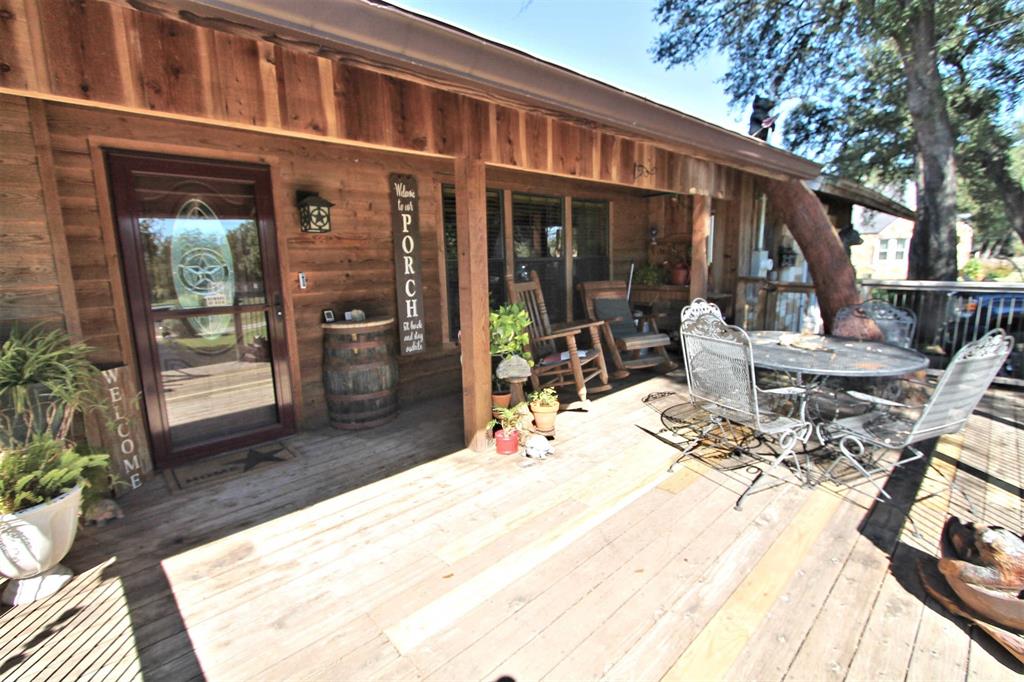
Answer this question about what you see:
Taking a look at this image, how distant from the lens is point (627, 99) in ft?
8.27

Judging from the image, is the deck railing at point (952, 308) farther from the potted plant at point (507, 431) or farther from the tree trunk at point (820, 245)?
the potted plant at point (507, 431)

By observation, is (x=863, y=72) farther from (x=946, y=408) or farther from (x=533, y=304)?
(x=946, y=408)

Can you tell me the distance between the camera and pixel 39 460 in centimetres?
200

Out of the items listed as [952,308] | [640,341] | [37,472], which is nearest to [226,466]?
[37,472]

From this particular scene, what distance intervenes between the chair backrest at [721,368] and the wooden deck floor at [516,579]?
Answer: 438 mm

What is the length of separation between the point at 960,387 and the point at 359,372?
137 inches

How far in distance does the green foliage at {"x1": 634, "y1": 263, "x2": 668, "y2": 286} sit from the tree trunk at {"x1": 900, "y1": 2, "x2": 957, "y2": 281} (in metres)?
4.12

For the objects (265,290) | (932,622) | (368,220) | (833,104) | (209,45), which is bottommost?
(932,622)

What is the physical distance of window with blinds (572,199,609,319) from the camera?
5.70m

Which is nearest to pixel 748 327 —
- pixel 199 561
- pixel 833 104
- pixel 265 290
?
pixel 265 290

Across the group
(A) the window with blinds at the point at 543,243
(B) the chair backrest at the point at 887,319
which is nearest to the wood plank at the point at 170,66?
(A) the window with blinds at the point at 543,243

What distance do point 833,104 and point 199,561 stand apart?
46.6ft

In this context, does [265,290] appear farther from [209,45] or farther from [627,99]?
[627,99]

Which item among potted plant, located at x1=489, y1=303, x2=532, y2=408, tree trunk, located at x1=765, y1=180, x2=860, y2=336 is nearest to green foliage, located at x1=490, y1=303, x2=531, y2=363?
potted plant, located at x1=489, y1=303, x2=532, y2=408
